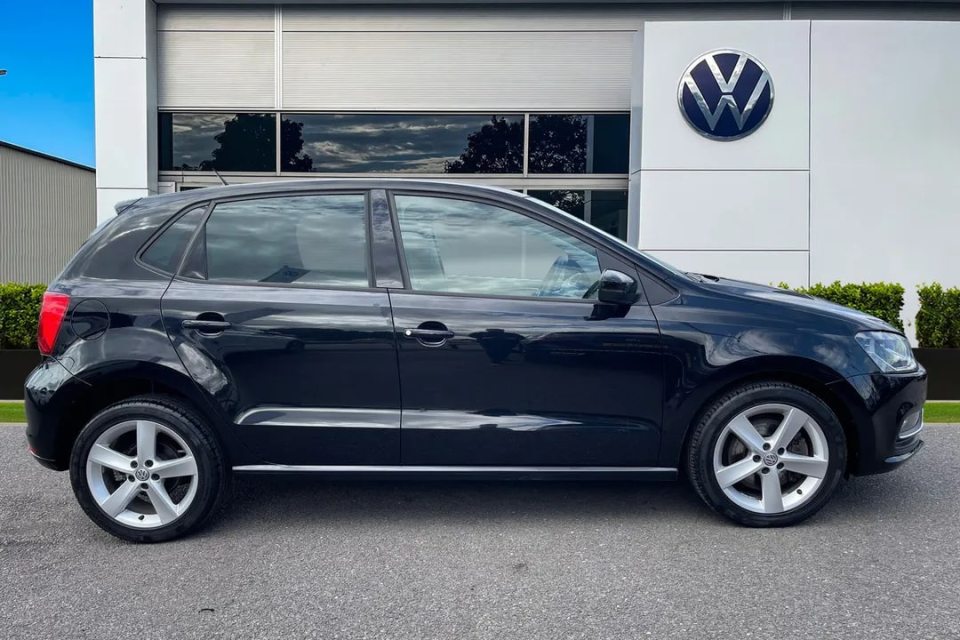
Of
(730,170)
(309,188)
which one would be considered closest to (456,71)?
(730,170)

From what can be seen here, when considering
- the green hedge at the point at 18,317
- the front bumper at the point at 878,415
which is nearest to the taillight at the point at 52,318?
the front bumper at the point at 878,415

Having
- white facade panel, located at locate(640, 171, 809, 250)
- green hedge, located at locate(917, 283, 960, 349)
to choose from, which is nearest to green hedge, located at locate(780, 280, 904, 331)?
green hedge, located at locate(917, 283, 960, 349)

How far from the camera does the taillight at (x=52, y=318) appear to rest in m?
3.49

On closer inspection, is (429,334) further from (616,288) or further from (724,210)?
(724,210)

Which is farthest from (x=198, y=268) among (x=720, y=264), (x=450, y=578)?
(x=720, y=264)

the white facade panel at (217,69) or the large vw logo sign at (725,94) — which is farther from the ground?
the white facade panel at (217,69)

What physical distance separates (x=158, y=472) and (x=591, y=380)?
81.8 inches

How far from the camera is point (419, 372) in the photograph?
136 inches

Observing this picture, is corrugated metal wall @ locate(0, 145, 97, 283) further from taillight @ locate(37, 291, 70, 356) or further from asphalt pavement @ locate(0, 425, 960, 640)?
asphalt pavement @ locate(0, 425, 960, 640)

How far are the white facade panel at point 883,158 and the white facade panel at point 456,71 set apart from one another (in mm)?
2840

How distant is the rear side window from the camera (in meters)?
3.59

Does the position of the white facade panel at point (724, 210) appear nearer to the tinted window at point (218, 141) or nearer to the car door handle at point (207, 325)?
the tinted window at point (218, 141)

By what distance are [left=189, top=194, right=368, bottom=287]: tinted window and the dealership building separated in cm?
677

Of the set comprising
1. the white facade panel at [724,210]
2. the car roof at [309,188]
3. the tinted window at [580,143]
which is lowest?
the car roof at [309,188]
